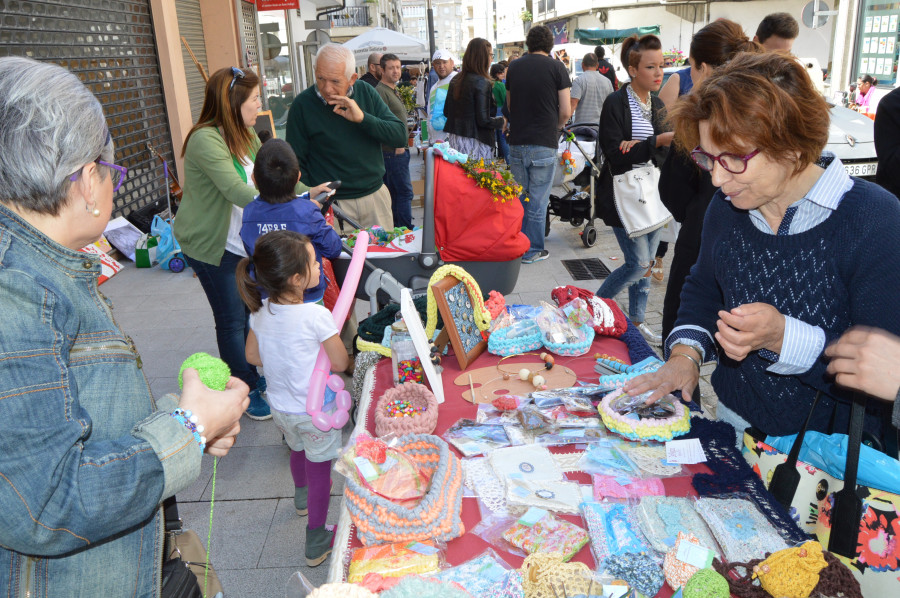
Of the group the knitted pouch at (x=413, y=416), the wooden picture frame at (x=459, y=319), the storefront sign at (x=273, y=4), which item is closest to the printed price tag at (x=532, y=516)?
the knitted pouch at (x=413, y=416)

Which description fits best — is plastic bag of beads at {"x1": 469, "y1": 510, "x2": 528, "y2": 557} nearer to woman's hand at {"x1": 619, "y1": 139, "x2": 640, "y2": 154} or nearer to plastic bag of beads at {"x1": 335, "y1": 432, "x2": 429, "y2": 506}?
A: plastic bag of beads at {"x1": 335, "y1": 432, "x2": 429, "y2": 506}

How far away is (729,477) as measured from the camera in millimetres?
1741

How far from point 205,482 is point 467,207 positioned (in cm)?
205

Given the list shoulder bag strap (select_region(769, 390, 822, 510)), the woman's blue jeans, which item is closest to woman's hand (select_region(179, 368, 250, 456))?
shoulder bag strap (select_region(769, 390, 822, 510))

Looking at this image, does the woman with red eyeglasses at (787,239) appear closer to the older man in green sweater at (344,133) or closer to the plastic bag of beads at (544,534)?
the plastic bag of beads at (544,534)

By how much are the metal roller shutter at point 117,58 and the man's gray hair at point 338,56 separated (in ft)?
11.3

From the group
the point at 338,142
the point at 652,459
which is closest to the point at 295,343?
the point at 652,459

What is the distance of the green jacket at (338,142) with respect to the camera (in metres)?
4.39

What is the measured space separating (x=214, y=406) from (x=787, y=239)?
4.87 feet

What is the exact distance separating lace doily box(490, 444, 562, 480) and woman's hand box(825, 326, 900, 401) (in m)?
0.81

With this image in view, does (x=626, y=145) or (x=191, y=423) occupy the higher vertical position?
(x=626, y=145)

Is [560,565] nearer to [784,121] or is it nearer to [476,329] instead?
[784,121]

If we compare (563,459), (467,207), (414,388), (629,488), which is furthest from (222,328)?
(629,488)

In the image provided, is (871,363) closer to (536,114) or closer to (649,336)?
(649,336)
